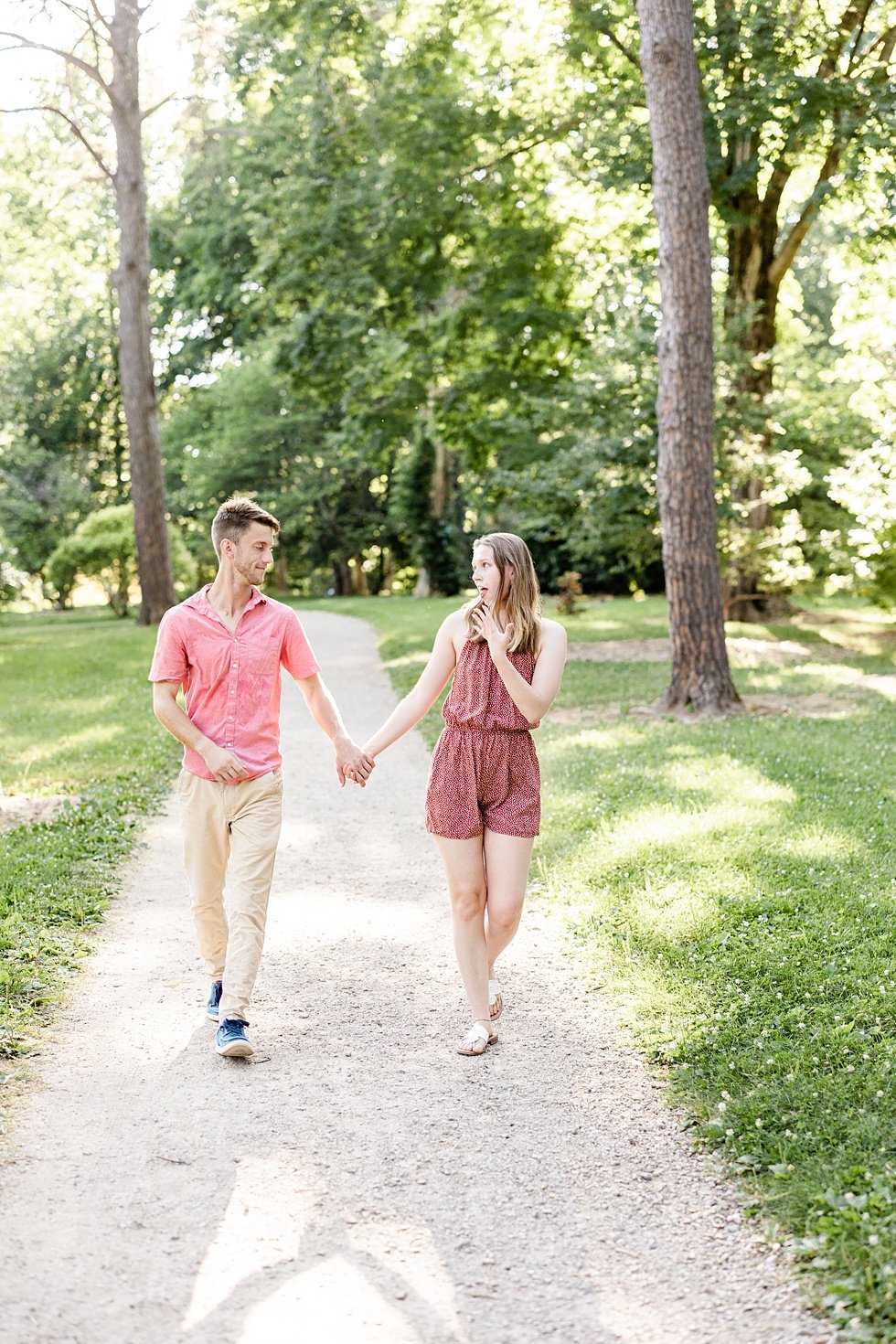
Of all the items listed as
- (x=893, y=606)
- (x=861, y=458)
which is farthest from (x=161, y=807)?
(x=893, y=606)

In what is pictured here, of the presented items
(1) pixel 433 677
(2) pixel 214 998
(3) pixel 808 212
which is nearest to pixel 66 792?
(2) pixel 214 998

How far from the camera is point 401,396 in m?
22.3

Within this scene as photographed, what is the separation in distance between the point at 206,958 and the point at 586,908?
2201 millimetres

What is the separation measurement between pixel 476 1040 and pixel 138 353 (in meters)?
20.7

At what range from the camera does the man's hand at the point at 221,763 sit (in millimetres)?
4809

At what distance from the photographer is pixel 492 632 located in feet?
15.7

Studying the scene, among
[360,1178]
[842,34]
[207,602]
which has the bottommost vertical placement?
[360,1178]

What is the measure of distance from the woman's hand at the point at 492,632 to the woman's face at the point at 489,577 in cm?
5

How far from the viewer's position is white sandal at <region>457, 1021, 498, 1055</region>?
4.89 m

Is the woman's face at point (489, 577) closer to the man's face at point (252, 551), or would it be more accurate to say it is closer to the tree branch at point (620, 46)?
the man's face at point (252, 551)

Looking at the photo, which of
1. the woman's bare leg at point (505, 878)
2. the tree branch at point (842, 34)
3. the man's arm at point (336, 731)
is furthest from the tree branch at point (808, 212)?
the woman's bare leg at point (505, 878)

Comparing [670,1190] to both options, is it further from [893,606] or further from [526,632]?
[893,606]

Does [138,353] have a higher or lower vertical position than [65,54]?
lower

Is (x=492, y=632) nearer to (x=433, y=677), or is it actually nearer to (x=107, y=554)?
(x=433, y=677)
